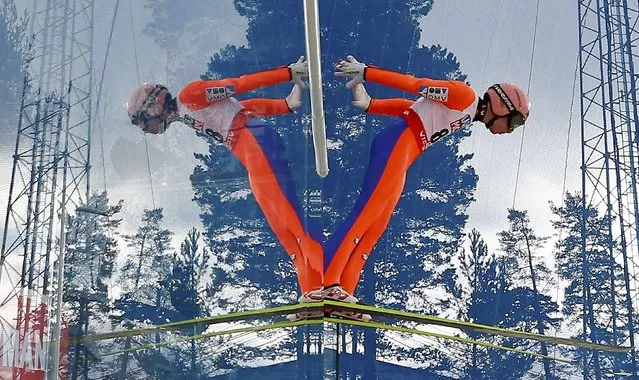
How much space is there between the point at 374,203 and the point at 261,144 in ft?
1.50

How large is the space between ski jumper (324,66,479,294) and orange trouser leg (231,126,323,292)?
0.33ft

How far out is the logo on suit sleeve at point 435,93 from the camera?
2.31 metres

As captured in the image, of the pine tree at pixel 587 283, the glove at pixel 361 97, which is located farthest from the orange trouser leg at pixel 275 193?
the pine tree at pixel 587 283

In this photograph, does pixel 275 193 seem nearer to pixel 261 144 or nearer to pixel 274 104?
pixel 261 144

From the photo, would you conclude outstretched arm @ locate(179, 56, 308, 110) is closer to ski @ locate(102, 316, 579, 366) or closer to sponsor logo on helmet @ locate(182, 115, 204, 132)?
sponsor logo on helmet @ locate(182, 115, 204, 132)

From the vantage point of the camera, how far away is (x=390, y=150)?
2416 millimetres

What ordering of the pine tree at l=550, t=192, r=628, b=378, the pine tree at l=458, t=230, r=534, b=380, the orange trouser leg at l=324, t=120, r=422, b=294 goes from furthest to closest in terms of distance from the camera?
1. the pine tree at l=550, t=192, r=628, b=378
2. the pine tree at l=458, t=230, r=534, b=380
3. the orange trouser leg at l=324, t=120, r=422, b=294

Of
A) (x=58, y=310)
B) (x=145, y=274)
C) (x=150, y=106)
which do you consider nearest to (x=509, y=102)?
(x=150, y=106)

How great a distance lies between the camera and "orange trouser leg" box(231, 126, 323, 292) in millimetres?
2354

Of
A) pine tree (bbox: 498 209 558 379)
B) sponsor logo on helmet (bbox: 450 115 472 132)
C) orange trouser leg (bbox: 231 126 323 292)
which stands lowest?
pine tree (bbox: 498 209 558 379)

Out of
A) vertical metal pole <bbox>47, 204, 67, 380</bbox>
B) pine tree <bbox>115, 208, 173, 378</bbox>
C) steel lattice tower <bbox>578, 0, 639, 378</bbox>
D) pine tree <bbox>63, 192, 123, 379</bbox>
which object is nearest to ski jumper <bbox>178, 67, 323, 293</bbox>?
pine tree <bbox>115, 208, 173, 378</bbox>

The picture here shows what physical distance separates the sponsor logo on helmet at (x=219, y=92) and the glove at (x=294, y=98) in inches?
8.1

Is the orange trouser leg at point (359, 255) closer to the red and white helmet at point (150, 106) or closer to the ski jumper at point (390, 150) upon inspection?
the ski jumper at point (390, 150)

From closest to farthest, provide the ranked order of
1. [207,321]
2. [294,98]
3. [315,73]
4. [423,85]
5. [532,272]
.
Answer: [315,73] < [423,85] < [294,98] < [207,321] < [532,272]
